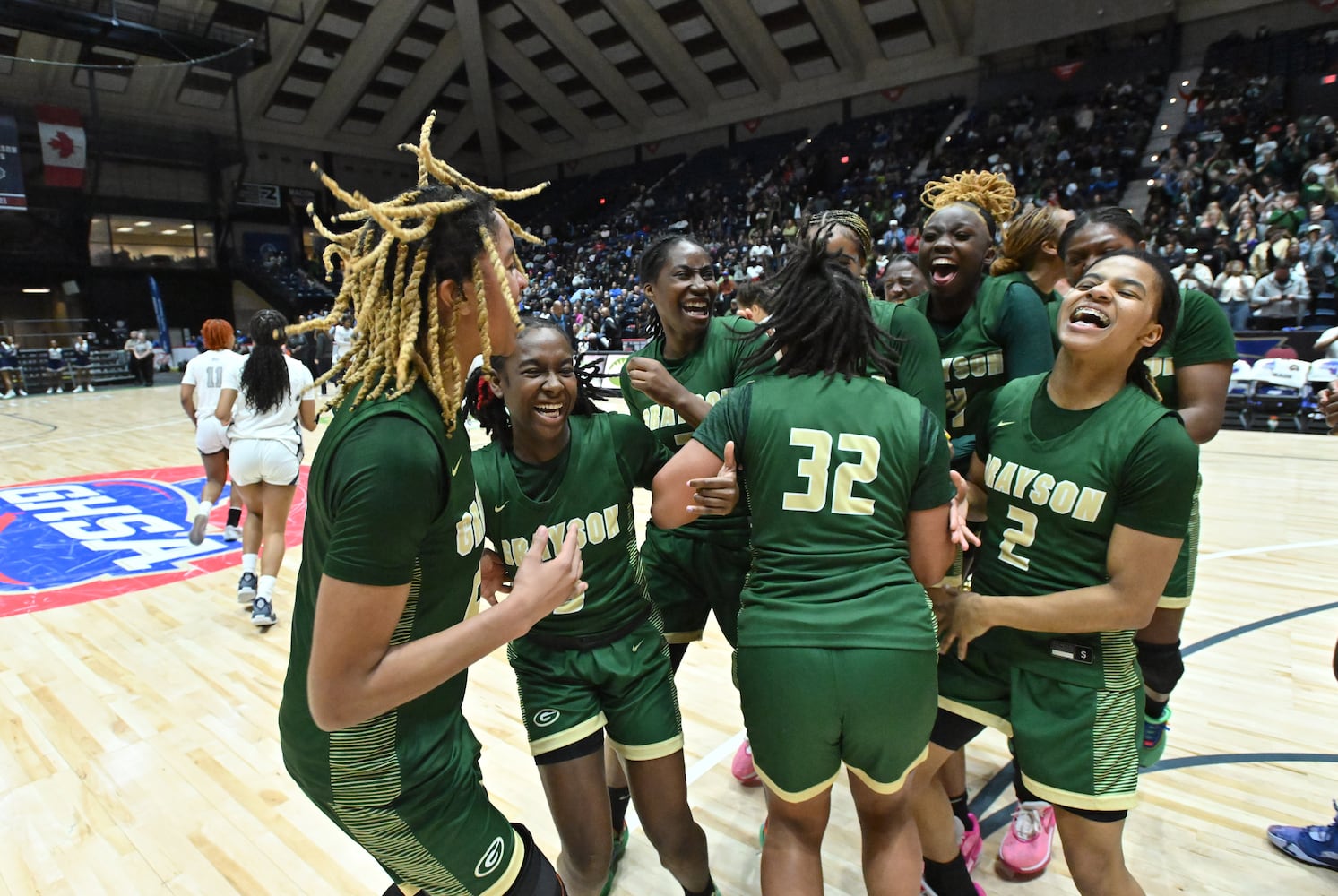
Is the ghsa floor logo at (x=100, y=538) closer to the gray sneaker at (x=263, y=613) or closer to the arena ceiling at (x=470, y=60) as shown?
the gray sneaker at (x=263, y=613)

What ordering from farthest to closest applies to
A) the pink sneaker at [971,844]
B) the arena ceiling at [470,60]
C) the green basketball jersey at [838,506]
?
the arena ceiling at [470,60]
the pink sneaker at [971,844]
the green basketball jersey at [838,506]

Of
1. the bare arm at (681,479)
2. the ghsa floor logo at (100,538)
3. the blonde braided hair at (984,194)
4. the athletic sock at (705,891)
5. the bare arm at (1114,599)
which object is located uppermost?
the blonde braided hair at (984,194)

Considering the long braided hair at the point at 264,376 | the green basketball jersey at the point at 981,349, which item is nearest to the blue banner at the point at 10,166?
the long braided hair at the point at 264,376

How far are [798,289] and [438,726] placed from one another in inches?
49.0

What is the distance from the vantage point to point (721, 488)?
1.65 meters

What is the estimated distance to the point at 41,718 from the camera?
133 inches

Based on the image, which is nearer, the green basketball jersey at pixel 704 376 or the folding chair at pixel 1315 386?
the green basketball jersey at pixel 704 376

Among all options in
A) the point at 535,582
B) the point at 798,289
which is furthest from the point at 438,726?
the point at 798,289

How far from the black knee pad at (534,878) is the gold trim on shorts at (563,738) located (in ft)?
1.06

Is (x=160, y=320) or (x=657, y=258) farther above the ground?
(x=657, y=258)

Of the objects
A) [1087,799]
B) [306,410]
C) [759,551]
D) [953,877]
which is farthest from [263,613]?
[1087,799]

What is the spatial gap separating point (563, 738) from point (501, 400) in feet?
3.04

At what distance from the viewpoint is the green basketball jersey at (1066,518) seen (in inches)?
66.2

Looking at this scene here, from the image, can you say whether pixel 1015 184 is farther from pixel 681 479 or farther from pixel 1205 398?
pixel 681 479
